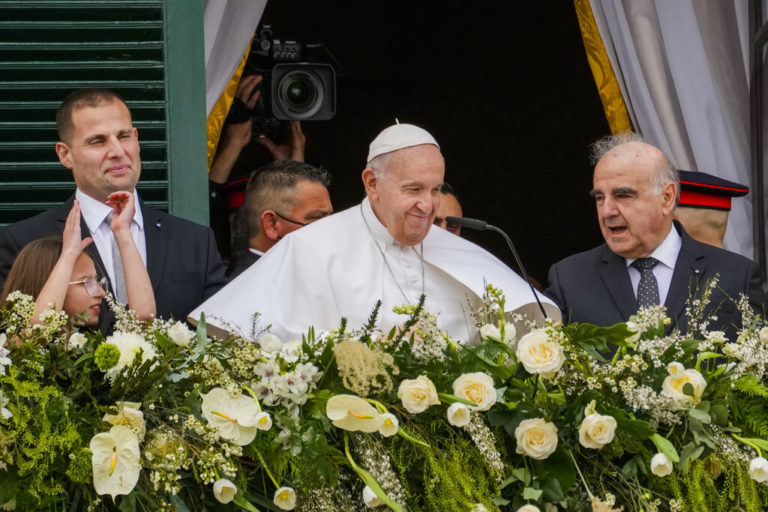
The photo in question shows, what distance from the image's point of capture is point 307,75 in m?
5.56

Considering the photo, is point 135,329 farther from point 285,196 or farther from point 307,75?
point 307,75

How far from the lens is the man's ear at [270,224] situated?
194 inches

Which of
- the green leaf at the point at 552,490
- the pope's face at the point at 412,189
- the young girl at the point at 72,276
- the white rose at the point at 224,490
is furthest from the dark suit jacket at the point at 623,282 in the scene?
the white rose at the point at 224,490

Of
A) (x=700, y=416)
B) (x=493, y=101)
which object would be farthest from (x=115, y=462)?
(x=493, y=101)

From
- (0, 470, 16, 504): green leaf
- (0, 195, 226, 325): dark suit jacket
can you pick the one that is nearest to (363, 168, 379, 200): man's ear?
(0, 195, 226, 325): dark suit jacket

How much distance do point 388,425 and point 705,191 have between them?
2859 millimetres

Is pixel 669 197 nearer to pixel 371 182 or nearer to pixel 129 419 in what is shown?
pixel 371 182

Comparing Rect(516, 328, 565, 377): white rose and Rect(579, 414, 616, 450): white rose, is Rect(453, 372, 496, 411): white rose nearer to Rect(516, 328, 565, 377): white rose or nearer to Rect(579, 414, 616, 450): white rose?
Rect(516, 328, 565, 377): white rose

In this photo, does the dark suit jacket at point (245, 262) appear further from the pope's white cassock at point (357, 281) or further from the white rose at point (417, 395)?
the white rose at point (417, 395)

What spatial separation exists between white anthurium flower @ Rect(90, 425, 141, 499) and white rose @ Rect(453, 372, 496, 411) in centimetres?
67

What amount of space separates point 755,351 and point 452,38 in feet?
19.8

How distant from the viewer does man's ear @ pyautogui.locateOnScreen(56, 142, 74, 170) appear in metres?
3.94

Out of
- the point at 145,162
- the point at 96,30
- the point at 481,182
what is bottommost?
the point at 481,182

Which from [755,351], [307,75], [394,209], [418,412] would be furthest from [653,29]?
[418,412]
